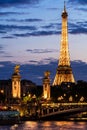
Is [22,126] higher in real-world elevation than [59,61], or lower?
lower

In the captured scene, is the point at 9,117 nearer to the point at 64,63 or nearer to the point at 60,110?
the point at 60,110

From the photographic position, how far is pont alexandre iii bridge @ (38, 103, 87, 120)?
111 m

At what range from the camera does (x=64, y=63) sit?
133625 mm

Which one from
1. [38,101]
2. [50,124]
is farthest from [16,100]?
[50,124]

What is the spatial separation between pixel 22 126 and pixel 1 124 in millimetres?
3079

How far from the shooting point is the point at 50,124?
10269 centimetres

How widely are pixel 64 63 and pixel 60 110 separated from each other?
20983mm

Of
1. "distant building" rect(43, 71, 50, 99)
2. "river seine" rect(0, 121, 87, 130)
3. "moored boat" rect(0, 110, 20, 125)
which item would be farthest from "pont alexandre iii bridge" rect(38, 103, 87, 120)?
"moored boat" rect(0, 110, 20, 125)

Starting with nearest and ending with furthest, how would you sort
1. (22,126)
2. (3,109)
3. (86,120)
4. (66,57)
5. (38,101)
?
1. (22,126)
2. (3,109)
3. (86,120)
4. (38,101)
5. (66,57)

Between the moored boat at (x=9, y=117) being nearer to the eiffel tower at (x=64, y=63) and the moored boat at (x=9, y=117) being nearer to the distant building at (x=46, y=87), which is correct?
the distant building at (x=46, y=87)

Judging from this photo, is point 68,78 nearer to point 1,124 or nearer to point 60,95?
point 60,95

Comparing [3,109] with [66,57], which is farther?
[66,57]

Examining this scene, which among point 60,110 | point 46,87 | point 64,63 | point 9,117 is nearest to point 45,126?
point 9,117

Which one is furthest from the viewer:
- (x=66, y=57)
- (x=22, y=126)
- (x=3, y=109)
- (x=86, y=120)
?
(x=66, y=57)
